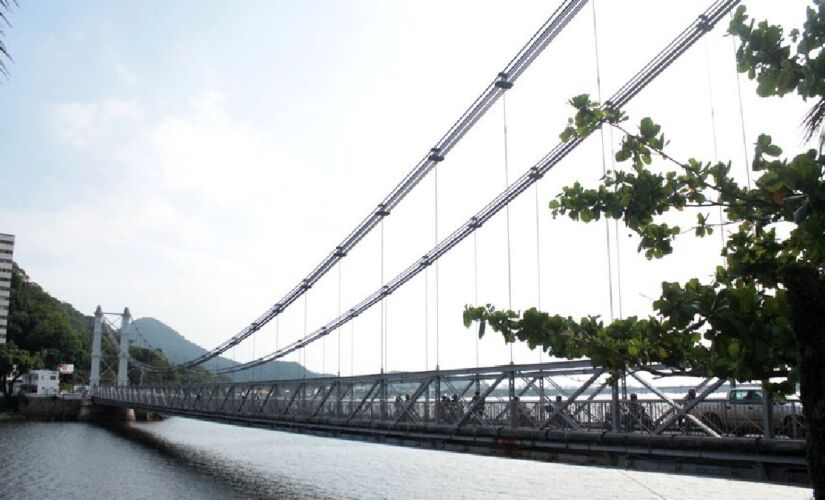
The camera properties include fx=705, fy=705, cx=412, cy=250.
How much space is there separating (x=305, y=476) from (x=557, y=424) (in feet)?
64.8

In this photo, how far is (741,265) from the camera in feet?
21.1

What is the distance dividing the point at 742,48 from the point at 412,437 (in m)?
18.4

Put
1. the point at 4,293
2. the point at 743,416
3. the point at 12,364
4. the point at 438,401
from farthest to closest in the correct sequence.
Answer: the point at 4,293 < the point at 12,364 < the point at 438,401 < the point at 743,416

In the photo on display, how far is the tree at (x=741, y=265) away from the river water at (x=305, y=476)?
1662cm

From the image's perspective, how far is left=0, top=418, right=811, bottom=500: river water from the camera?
91.5 feet

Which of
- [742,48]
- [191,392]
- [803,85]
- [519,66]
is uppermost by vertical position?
[519,66]

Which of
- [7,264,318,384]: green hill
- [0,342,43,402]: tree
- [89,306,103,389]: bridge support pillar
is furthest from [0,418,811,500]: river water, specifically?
[7,264,318,384]: green hill

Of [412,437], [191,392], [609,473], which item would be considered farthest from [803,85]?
[191,392]

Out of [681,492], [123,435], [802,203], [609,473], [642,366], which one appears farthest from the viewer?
[123,435]

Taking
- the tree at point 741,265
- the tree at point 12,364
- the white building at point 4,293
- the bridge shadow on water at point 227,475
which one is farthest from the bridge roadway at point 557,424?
the white building at point 4,293

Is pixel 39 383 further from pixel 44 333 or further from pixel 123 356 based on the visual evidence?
pixel 44 333

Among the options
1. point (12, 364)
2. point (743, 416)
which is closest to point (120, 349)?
point (12, 364)

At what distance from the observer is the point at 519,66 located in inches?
1053

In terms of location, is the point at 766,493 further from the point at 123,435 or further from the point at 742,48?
the point at 123,435
